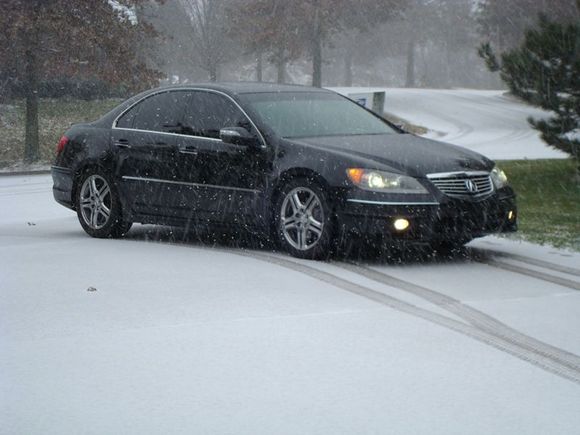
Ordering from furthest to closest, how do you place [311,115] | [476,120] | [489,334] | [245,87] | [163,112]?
[476,120] < [163,112] < [245,87] < [311,115] < [489,334]

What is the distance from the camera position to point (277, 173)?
10.1 metres

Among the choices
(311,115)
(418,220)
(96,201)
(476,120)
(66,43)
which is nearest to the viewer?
(418,220)

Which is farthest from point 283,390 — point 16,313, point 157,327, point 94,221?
point 94,221

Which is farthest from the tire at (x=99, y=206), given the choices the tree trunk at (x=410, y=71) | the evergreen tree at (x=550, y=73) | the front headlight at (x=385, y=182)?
the tree trunk at (x=410, y=71)

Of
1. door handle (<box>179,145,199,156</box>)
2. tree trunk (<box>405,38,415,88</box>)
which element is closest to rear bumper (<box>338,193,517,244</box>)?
door handle (<box>179,145,199,156</box>)

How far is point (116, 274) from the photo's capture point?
9.45 metres

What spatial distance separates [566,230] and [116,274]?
5.29 metres

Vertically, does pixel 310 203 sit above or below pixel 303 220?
above

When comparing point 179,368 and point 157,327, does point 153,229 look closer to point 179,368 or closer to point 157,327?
point 157,327

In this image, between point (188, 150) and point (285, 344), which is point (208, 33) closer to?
point (188, 150)

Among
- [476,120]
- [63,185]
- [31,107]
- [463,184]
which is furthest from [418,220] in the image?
[476,120]

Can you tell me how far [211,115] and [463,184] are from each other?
8.62ft

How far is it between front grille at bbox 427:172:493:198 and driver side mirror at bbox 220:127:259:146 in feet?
5.63

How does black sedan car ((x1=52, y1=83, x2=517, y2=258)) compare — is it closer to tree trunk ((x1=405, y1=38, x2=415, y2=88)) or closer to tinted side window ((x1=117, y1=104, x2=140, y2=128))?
tinted side window ((x1=117, y1=104, x2=140, y2=128))
